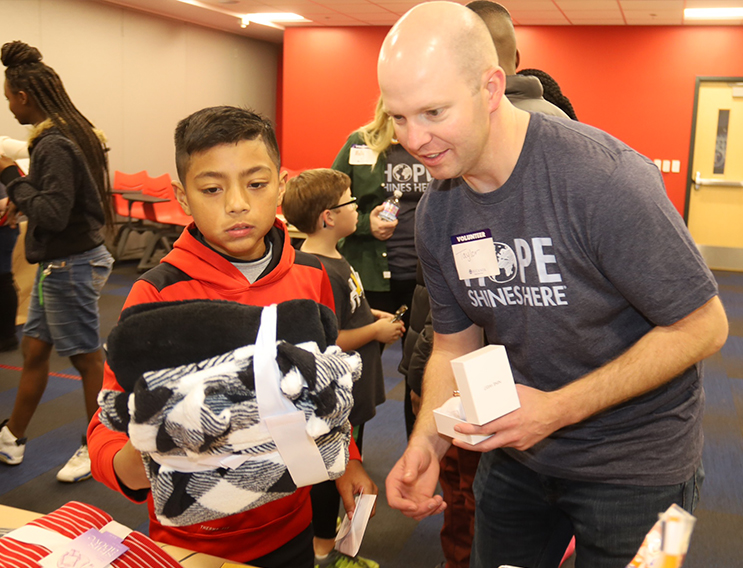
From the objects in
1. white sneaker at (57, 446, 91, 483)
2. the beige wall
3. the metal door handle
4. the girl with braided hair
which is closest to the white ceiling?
the beige wall

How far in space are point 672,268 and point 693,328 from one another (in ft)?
0.37

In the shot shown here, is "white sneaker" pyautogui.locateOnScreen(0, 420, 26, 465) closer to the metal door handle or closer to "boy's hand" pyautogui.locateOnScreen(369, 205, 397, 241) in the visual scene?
"boy's hand" pyautogui.locateOnScreen(369, 205, 397, 241)

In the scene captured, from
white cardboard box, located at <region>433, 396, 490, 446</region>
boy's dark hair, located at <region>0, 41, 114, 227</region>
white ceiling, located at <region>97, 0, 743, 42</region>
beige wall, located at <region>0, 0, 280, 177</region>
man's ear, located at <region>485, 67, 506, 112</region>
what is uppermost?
white ceiling, located at <region>97, 0, 743, 42</region>

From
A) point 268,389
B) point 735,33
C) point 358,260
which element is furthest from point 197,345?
point 735,33

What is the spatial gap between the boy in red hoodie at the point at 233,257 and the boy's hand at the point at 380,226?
159 centimetres

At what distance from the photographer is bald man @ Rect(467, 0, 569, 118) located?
203 cm

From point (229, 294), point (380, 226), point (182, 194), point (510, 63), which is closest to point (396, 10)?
point (380, 226)

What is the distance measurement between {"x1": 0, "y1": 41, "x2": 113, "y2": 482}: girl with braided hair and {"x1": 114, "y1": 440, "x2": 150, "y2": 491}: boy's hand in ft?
6.81

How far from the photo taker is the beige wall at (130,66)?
26.0 feet

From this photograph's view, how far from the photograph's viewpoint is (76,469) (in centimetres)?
304

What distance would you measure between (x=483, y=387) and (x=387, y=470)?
2.40m

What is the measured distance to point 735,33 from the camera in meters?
8.98

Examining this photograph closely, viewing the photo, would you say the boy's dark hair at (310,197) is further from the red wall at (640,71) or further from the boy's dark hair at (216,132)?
the red wall at (640,71)

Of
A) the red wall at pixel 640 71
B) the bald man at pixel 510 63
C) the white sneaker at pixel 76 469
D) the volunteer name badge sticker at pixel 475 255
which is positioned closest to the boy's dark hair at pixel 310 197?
the bald man at pixel 510 63
